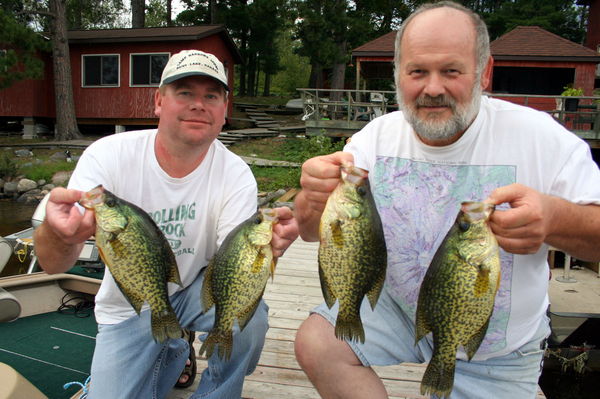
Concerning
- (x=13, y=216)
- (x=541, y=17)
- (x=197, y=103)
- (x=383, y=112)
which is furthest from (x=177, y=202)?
(x=541, y=17)

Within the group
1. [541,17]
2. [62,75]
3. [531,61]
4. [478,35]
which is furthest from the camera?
[541,17]

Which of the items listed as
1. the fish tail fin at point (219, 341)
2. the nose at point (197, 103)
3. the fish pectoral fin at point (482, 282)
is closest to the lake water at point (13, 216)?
the nose at point (197, 103)

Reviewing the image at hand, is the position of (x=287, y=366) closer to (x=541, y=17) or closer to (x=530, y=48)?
(x=530, y=48)

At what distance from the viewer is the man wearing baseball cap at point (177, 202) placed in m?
3.04

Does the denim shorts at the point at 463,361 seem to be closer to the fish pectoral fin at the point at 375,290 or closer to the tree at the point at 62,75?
the fish pectoral fin at the point at 375,290

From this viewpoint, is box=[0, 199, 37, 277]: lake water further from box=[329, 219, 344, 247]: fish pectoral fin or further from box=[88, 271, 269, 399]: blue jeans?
box=[329, 219, 344, 247]: fish pectoral fin

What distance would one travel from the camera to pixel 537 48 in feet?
69.9

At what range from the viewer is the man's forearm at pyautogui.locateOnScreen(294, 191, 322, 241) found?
8.87ft

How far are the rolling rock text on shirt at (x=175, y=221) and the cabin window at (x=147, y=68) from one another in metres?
18.8

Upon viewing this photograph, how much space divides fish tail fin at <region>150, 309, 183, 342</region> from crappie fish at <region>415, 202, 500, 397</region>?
45.9 inches

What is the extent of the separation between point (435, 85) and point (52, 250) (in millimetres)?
2093

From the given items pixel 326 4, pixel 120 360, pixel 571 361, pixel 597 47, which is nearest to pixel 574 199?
pixel 120 360

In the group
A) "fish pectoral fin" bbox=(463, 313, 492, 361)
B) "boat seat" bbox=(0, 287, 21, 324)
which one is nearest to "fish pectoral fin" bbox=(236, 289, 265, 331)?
"fish pectoral fin" bbox=(463, 313, 492, 361)

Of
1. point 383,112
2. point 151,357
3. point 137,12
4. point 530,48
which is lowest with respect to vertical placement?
point 151,357
